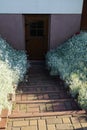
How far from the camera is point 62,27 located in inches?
353

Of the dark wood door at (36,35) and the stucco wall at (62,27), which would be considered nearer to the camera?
the stucco wall at (62,27)

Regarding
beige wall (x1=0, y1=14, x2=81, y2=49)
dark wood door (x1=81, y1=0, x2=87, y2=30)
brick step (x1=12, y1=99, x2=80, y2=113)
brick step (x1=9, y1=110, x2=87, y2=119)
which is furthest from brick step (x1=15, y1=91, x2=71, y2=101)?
dark wood door (x1=81, y1=0, x2=87, y2=30)

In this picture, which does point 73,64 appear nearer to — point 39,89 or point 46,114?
point 39,89

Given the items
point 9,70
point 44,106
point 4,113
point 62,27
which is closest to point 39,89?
point 9,70

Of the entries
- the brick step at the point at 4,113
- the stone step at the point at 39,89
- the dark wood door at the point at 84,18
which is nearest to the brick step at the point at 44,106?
the brick step at the point at 4,113

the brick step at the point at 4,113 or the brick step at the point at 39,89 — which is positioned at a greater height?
the brick step at the point at 4,113

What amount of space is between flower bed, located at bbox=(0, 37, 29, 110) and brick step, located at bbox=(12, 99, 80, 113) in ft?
1.15

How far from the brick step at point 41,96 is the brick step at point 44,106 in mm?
460

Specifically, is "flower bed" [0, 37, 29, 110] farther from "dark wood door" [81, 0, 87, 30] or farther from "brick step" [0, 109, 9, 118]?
"dark wood door" [81, 0, 87, 30]

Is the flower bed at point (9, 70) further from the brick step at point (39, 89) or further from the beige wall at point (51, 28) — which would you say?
the beige wall at point (51, 28)

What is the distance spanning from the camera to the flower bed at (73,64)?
5.78m

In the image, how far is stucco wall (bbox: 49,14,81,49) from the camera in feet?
28.8

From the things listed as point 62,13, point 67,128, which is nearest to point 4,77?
point 67,128
